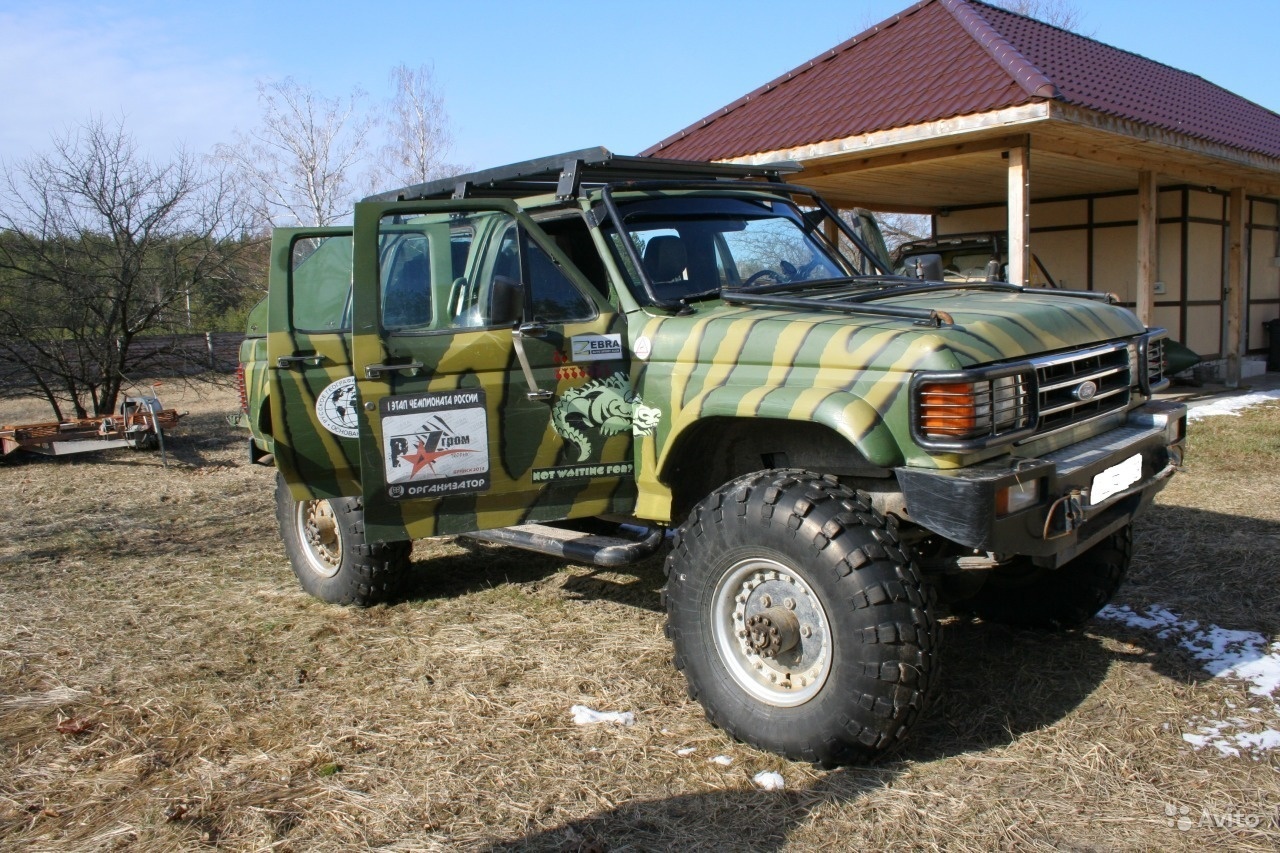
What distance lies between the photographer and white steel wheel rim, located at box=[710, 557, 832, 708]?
3.46 m

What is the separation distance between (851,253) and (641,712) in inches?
120

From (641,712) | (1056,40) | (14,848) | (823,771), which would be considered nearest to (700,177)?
(641,712)

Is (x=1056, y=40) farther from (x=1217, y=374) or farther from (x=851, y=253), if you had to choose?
(x=851, y=253)

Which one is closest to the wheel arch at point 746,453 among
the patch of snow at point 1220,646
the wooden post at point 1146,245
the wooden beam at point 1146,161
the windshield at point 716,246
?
the windshield at point 716,246

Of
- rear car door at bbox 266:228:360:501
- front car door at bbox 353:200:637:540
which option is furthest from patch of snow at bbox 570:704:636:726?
rear car door at bbox 266:228:360:501

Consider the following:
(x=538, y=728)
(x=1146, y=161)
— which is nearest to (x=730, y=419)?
(x=538, y=728)

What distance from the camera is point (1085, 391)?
373 centimetres

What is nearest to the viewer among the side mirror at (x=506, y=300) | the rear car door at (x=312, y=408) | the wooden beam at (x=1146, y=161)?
the side mirror at (x=506, y=300)

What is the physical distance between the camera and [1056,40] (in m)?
13.0

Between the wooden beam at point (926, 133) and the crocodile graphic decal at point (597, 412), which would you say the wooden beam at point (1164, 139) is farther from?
the crocodile graphic decal at point (597, 412)

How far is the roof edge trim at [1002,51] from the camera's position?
9008mm

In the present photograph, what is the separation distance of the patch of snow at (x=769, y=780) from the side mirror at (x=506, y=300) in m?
1.97

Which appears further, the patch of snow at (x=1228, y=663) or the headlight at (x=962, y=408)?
Result: the patch of snow at (x=1228, y=663)

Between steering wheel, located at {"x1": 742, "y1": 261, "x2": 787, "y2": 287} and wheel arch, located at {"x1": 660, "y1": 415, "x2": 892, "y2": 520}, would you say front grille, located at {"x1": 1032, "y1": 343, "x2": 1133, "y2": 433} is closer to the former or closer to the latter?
wheel arch, located at {"x1": 660, "y1": 415, "x2": 892, "y2": 520}
